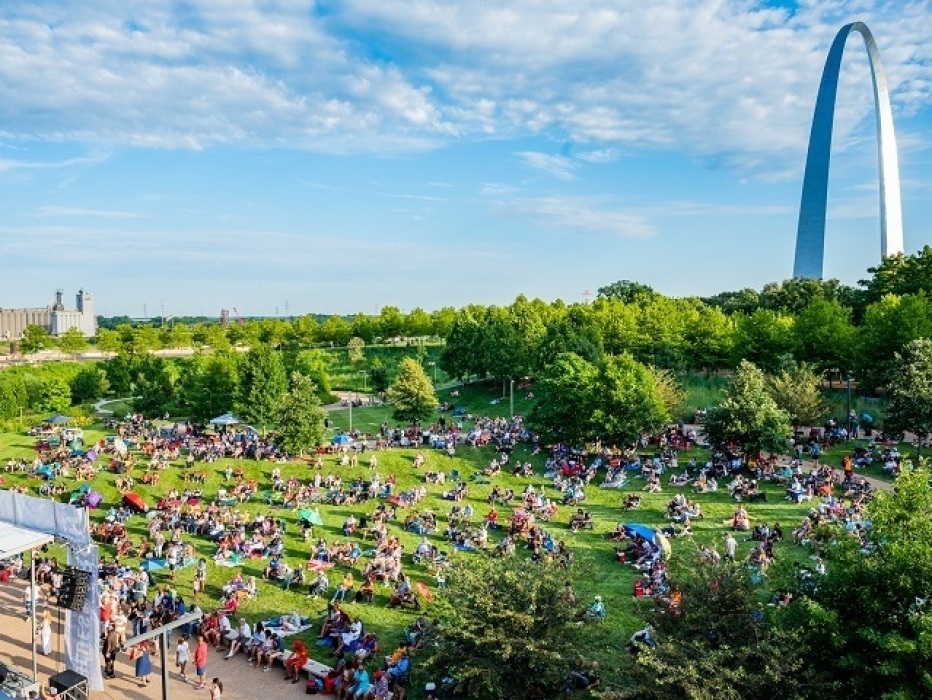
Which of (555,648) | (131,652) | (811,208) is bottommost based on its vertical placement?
(131,652)

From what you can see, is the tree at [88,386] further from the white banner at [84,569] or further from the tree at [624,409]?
the white banner at [84,569]

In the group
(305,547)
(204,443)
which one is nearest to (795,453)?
(305,547)

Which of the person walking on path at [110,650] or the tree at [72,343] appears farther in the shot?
the tree at [72,343]

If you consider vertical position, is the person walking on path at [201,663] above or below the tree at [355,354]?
below

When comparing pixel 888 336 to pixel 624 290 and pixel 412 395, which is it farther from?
pixel 624 290

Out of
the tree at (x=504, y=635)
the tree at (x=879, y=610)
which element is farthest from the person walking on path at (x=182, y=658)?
the tree at (x=879, y=610)

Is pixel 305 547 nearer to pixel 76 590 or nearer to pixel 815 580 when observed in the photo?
pixel 76 590
